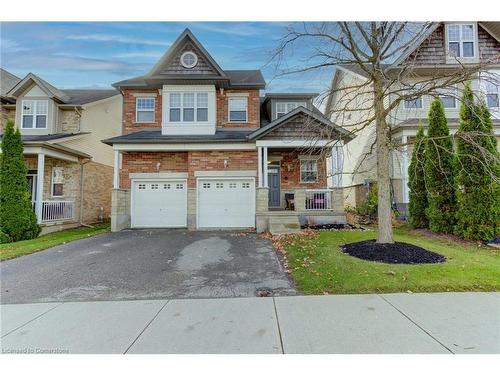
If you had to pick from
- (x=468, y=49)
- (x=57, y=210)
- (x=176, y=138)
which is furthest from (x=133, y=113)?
(x=468, y=49)

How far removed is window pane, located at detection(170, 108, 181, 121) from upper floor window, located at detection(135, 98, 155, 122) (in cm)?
128

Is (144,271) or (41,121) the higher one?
(41,121)

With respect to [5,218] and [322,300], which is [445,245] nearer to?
[322,300]

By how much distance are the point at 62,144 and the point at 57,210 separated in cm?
310

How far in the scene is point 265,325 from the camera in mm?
3389

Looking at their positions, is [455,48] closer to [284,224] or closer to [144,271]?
[284,224]

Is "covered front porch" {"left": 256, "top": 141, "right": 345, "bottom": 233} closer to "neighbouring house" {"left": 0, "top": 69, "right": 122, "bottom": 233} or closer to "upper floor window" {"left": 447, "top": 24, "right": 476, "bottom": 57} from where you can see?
"upper floor window" {"left": 447, "top": 24, "right": 476, "bottom": 57}

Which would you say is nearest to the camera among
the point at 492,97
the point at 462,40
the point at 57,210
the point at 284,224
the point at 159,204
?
the point at 284,224

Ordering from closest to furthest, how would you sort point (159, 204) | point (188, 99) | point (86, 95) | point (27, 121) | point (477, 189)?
point (477, 189) → point (159, 204) → point (188, 99) → point (27, 121) → point (86, 95)

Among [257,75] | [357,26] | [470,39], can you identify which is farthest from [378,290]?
[470,39]

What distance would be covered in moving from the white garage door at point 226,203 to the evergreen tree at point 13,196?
6290 mm

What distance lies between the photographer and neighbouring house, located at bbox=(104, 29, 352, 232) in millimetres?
11234

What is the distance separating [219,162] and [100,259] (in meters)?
6.31

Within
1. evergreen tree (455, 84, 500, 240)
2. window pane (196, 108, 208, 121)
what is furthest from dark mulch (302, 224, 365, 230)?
window pane (196, 108, 208, 121)
